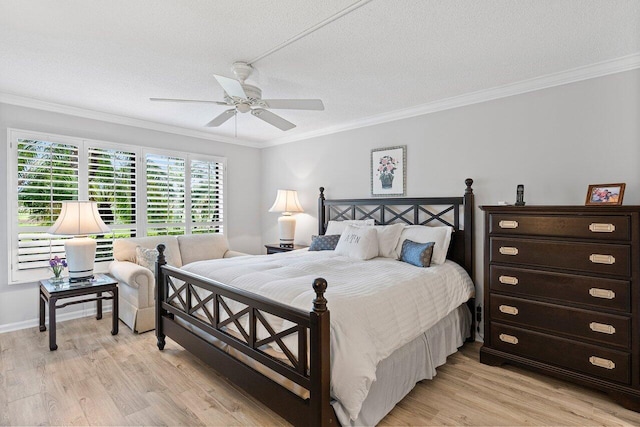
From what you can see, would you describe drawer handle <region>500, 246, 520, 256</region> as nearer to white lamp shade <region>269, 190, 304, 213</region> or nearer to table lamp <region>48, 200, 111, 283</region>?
white lamp shade <region>269, 190, 304, 213</region>

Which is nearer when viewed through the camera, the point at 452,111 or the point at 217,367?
the point at 217,367

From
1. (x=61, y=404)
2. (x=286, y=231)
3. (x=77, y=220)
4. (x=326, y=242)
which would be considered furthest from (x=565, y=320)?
(x=77, y=220)

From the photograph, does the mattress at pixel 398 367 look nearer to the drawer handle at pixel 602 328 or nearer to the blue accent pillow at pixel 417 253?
the blue accent pillow at pixel 417 253

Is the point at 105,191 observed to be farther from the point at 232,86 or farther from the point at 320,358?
the point at 320,358

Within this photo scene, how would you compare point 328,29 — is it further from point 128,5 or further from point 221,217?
point 221,217

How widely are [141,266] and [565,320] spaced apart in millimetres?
4172

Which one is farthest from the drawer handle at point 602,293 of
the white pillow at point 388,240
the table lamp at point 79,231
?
the table lamp at point 79,231

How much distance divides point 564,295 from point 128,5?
3.57 m

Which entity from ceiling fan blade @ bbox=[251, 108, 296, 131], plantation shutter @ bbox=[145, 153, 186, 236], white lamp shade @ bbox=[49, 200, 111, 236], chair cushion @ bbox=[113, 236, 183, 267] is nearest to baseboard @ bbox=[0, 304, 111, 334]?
chair cushion @ bbox=[113, 236, 183, 267]

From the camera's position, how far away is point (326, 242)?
13.4 feet

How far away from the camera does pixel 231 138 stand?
218 inches

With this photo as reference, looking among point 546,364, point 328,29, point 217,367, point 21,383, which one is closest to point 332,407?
point 217,367

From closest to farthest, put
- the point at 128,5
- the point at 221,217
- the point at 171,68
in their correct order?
the point at 128,5 → the point at 171,68 → the point at 221,217

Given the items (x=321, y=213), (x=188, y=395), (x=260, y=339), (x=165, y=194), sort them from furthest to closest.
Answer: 1. (x=321, y=213)
2. (x=165, y=194)
3. (x=188, y=395)
4. (x=260, y=339)
